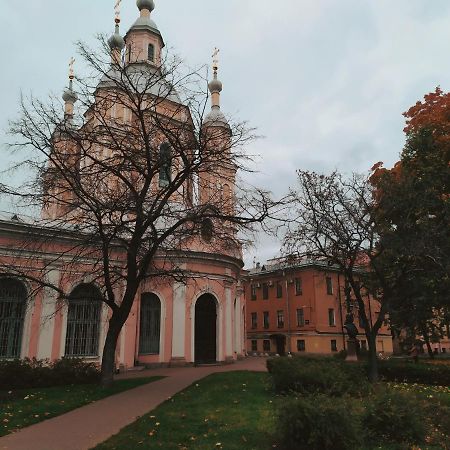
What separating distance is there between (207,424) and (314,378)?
3.70 metres

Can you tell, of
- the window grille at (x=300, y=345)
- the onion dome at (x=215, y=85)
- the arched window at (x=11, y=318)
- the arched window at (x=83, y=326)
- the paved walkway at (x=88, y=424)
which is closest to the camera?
the paved walkway at (x=88, y=424)

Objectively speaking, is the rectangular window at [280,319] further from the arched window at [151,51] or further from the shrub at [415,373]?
the arched window at [151,51]

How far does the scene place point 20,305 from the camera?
20047 millimetres

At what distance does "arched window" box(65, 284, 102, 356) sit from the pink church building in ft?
0.15

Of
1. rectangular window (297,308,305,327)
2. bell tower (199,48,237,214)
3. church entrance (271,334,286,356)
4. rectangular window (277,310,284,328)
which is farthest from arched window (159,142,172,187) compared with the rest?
rectangular window (277,310,284,328)

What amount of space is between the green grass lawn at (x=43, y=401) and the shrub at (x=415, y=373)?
959 cm

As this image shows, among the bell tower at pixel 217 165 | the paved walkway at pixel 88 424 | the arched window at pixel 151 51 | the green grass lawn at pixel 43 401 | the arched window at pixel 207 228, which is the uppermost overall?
the arched window at pixel 151 51

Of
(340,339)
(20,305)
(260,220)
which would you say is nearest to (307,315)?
(340,339)

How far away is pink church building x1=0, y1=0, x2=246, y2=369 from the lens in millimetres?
19875

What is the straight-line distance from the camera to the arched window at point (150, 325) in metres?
23.7

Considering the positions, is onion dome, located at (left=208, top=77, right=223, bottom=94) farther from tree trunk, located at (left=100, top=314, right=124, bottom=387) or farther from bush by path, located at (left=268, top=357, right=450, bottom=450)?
bush by path, located at (left=268, top=357, right=450, bottom=450)

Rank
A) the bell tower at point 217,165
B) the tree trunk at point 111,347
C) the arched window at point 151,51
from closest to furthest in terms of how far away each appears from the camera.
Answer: the bell tower at point 217,165, the tree trunk at point 111,347, the arched window at point 151,51

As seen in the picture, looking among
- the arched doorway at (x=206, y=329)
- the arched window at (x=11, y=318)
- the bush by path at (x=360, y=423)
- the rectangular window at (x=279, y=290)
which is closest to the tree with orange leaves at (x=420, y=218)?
the bush by path at (x=360, y=423)

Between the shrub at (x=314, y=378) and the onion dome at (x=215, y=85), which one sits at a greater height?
the onion dome at (x=215, y=85)
